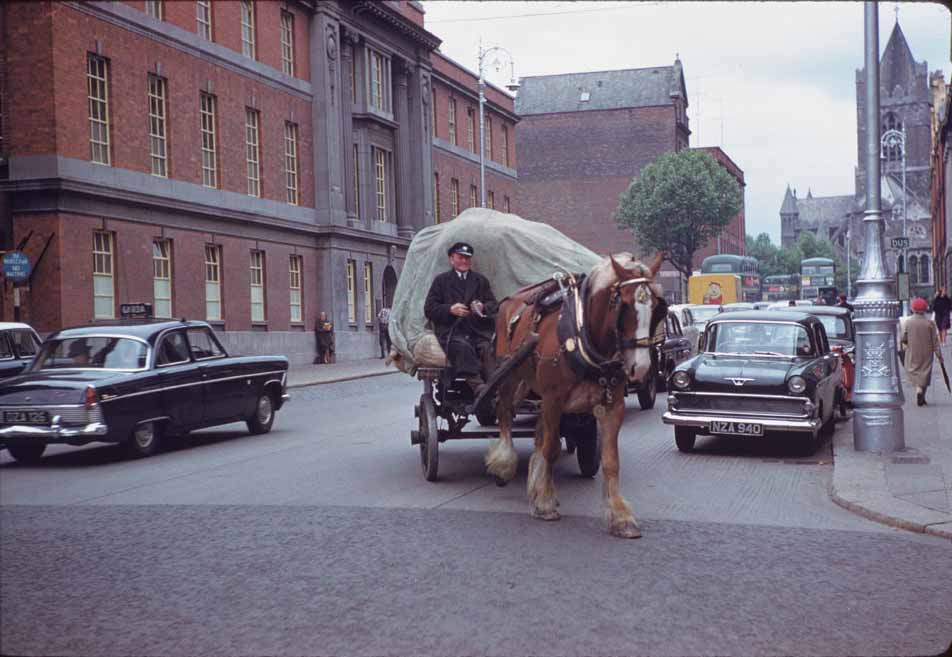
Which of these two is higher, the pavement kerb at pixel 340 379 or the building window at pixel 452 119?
the building window at pixel 452 119

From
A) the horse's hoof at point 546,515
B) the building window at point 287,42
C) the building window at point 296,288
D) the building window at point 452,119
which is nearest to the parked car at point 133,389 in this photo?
the building window at point 287,42

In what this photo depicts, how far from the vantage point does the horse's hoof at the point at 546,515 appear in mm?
7629

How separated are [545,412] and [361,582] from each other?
2350 mm

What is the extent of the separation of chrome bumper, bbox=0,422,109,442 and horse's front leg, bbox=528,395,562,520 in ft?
12.1

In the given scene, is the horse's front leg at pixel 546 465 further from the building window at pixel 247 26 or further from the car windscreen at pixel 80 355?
the building window at pixel 247 26

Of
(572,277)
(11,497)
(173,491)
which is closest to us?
(11,497)

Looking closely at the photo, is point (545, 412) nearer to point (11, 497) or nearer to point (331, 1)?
point (331, 1)

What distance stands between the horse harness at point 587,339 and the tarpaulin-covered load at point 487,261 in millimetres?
1819

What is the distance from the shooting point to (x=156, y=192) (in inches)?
138

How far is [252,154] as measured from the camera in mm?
3996

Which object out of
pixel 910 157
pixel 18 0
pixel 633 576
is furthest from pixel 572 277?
pixel 910 157

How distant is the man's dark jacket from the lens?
878 cm

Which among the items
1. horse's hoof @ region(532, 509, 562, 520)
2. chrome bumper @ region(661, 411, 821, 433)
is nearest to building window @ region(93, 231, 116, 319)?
horse's hoof @ region(532, 509, 562, 520)

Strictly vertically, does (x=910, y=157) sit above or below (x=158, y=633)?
above
